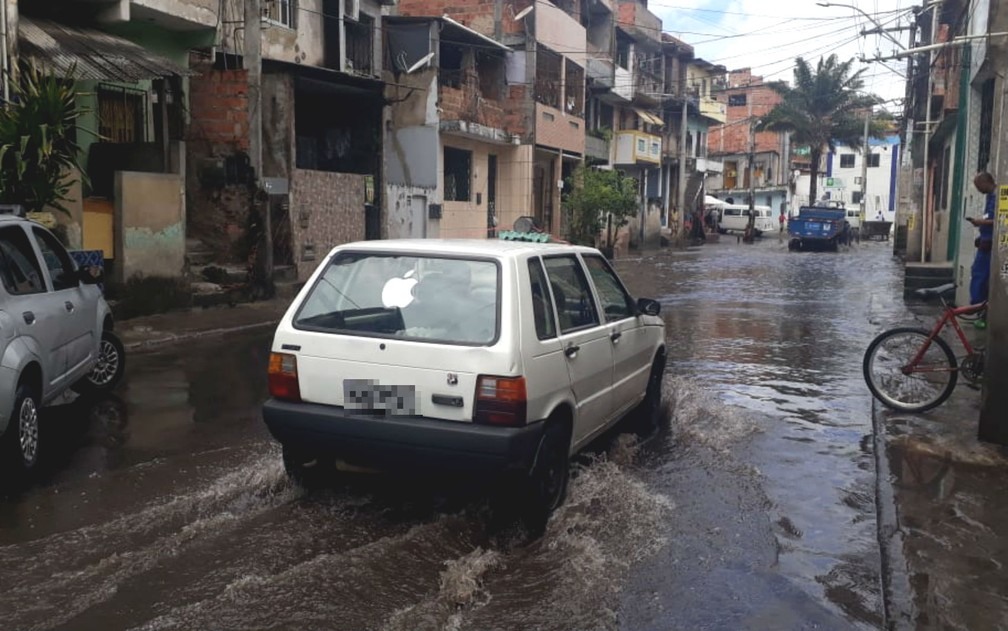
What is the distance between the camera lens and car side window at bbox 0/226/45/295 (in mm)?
6065

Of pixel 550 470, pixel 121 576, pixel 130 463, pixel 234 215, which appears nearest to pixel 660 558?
pixel 550 470

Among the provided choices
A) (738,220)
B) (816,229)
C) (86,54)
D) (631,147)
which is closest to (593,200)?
(631,147)

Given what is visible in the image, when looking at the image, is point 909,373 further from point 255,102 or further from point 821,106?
point 821,106

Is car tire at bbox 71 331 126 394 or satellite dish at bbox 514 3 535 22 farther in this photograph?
satellite dish at bbox 514 3 535 22

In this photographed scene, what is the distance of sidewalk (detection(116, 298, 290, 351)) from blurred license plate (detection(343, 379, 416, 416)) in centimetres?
764

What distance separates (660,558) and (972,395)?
16.8ft

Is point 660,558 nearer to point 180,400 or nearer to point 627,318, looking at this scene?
point 627,318

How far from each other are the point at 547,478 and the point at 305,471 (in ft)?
4.90

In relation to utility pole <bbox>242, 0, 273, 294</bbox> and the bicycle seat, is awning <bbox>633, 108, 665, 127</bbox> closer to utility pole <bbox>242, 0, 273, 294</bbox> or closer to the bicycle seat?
utility pole <bbox>242, 0, 273, 294</bbox>

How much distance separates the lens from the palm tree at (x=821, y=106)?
52.7 metres

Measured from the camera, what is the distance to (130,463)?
252 inches

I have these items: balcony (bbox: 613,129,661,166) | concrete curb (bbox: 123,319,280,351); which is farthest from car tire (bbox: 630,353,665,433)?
balcony (bbox: 613,129,661,166)

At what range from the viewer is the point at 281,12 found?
1970cm

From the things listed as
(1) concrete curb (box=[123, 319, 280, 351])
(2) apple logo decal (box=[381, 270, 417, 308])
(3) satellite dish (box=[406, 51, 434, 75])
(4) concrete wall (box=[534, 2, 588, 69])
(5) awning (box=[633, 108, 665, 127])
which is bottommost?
(1) concrete curb (box=[123, 319, 280, 351])
